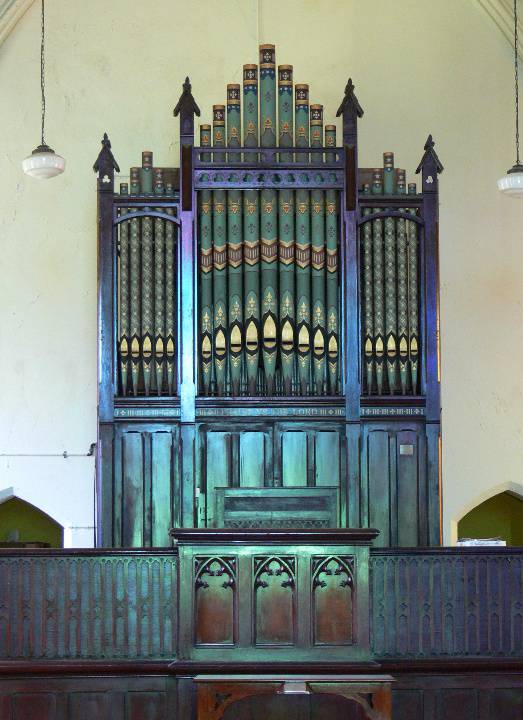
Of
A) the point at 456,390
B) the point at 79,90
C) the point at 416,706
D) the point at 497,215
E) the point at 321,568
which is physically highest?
the point at 79,90

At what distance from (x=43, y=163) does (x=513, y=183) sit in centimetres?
468

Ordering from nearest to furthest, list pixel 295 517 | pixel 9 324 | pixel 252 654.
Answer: pixel 252 654 < pixel 295 517 < pixel 9 324

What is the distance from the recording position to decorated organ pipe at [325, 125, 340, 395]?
14.9 meters

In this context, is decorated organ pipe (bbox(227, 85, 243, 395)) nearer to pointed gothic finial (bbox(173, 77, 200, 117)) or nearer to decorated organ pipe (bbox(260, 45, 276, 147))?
decorated organ pipe (bbox(260, 45, 276, 147))

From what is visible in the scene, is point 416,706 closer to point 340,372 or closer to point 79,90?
point 340,372

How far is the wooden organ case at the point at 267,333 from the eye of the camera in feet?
48.5

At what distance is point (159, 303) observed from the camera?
48.8 ft

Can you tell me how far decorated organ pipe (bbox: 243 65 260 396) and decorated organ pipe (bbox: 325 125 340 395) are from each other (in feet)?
2.34

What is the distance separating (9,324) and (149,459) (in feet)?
8.95

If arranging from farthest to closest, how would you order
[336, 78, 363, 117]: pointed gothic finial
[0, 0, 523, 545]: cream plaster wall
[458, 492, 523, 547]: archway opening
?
[458, 492, 523, 547]: archway opening, [0, 0, 523, 545]: cream plaster wall, [336, 78, 363, 117]: pointed gothic finial

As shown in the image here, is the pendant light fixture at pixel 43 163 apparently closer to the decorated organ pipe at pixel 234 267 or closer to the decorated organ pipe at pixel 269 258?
the decorated organ pipe at pixel 269 258

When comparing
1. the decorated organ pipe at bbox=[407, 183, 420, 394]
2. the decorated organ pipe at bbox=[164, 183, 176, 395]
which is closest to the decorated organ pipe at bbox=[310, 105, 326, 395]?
the decorated organ pipe at bbox=[407, 183, 420, 394]

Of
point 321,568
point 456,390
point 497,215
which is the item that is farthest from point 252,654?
point 497,215

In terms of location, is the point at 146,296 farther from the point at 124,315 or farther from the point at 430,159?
the point at 430,159
